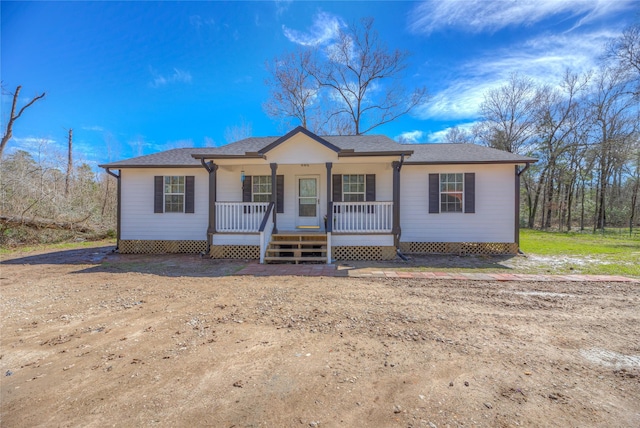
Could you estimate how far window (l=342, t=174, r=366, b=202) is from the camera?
32.1ft

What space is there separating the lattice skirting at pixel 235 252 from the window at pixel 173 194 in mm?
2558

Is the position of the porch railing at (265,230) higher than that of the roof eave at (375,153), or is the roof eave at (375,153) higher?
the roof eave at (375,153)

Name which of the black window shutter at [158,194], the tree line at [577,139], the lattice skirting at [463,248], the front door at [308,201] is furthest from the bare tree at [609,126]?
the black window shutter at [158,194]

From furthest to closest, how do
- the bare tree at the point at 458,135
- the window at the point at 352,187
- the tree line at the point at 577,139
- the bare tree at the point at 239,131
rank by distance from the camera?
1. the bare tree at the point at 458,135
2. the bare tree at the point at 239,131
3. the tree line at the point at 577,139
4. the window at the point at 352,187

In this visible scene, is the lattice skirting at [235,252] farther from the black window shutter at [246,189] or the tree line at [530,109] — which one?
the tree line at [530,109]

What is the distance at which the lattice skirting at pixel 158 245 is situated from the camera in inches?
393

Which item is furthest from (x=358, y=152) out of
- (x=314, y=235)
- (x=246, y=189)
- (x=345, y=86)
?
(x=345, y=86)

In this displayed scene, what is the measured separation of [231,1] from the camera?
1171cm

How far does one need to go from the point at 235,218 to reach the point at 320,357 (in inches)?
266

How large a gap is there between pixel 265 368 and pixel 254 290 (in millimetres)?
2777

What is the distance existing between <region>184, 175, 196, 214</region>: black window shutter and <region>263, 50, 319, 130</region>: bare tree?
1374cm

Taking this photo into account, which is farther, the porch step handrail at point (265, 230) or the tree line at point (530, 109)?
the tree line at point (530, 109)

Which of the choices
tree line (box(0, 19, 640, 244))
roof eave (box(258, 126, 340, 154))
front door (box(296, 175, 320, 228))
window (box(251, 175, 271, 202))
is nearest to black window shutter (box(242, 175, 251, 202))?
window (box(251, 175, 271, 202))

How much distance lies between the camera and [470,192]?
923 cm
